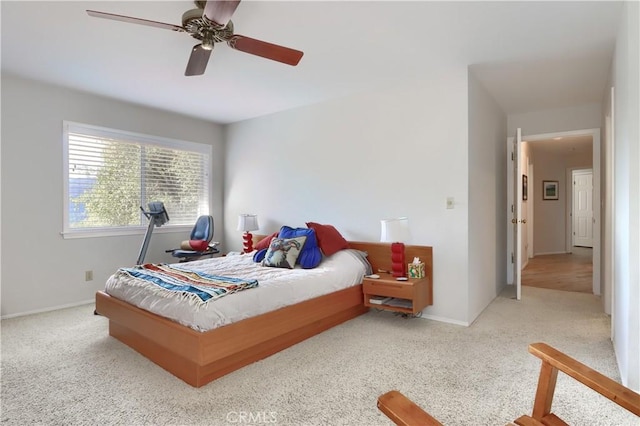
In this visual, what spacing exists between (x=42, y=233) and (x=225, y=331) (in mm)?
2902

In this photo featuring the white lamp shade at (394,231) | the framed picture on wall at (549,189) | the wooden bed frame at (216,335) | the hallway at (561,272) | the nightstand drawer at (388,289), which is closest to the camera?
the wooden bed frame at (216,335)

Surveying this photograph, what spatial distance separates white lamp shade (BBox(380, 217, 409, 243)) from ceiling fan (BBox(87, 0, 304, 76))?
1.73m

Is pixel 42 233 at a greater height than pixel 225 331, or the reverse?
pixel 42 233

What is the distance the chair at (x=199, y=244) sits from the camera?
15.2 ft

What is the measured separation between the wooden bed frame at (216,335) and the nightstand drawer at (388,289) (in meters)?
0.20

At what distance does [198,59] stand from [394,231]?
87.9 inches

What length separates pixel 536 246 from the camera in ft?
26.4

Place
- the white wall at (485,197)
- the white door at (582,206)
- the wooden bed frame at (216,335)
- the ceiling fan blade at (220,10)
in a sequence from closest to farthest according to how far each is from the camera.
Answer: the ceiling fan blade at (220,10) → the wooden bed frame at (216,335) → the white wall at (485,197) → the white door at (582,206)

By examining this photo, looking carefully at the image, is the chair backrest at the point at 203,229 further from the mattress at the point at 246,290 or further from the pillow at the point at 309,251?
the pillow at the point at 309,251

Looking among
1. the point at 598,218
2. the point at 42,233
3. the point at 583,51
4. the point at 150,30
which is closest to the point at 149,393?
the point at 150,30

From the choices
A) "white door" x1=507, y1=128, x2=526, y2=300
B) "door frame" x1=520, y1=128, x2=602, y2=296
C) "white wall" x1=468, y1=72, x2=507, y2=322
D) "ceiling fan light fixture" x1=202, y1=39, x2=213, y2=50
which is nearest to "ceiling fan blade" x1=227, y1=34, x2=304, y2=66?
"ceiling fan light fixture" x1=202, y1=39, x2=213, y2=50

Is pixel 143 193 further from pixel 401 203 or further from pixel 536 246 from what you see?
pixel 536 246

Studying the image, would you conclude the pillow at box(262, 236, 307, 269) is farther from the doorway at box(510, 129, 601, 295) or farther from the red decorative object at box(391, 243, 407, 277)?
the doorway at box(510, 129, 601, 295)

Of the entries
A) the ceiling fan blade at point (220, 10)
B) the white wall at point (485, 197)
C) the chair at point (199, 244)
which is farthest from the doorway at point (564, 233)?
→ the ceiling fan blade at point (220, 10)
